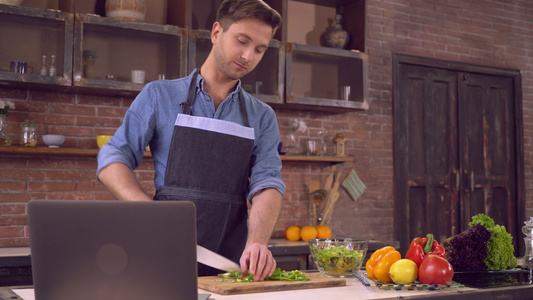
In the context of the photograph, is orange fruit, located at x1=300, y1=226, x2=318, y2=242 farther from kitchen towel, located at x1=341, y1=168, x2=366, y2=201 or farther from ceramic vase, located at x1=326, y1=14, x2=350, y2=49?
ceramic vase, located at x1=326, y1=14, x2=350, y2=49

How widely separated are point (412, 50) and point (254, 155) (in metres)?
3.12

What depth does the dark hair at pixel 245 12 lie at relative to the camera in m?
2.21

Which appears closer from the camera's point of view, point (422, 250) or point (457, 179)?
point (422, 250)

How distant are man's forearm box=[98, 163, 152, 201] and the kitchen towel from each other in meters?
2.89

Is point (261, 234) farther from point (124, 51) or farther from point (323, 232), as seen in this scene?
point (323, 232)

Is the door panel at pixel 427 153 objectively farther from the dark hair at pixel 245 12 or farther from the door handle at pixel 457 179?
the dark hair at pixel 245 12

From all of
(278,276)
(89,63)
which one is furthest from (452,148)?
(278,276)

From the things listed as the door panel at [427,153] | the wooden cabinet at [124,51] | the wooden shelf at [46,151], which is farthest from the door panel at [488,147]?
the wooden shelf at [46,151]

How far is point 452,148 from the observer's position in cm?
523

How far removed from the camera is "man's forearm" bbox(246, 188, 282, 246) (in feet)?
6.70

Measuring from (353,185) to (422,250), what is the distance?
2.84m

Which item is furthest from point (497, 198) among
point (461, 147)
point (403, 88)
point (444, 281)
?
point (444, 281)

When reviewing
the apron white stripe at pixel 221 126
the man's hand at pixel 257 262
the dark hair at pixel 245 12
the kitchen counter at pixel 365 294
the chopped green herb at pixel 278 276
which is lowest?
the kitchen counter at pixel 365 294

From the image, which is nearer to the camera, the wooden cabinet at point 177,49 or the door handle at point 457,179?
the wooden cabinet at point 177,49
